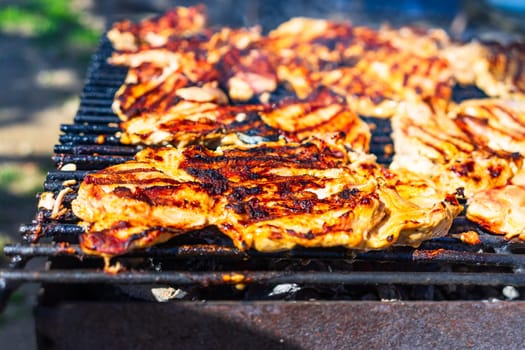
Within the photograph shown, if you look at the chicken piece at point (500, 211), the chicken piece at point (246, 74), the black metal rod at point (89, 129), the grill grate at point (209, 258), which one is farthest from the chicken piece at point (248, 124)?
the chicken piece at point (500, 211)

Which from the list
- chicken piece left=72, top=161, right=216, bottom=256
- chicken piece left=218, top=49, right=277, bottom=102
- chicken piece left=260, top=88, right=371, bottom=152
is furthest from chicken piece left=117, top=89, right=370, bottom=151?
chicken piece left=72, top=161, right=216, bottom=256

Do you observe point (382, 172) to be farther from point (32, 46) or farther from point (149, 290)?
point (32, 46)

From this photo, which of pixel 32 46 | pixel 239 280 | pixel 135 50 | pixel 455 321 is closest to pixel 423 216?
pixel 455 321

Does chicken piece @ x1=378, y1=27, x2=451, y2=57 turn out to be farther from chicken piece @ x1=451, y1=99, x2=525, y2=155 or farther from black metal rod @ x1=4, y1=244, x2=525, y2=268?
black metal rod @ x1=4, y1=244, x2=525, y2=268

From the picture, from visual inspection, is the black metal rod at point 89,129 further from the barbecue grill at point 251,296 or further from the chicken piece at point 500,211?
the chicken piece at point 500,211

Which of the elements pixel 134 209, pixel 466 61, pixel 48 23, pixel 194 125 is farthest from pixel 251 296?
pixel 48 23
